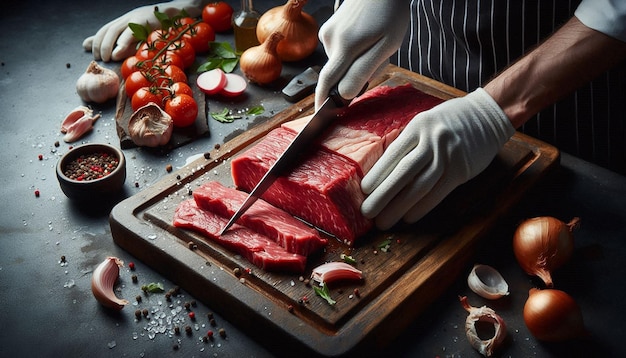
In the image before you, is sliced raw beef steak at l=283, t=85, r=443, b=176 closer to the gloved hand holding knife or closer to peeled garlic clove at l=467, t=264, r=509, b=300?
the gloved hand holding knife

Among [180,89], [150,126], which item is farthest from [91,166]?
[180,89]

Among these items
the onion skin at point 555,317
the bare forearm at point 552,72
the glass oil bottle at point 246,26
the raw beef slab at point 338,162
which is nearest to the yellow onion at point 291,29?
the glass oil bottle at point 246,26

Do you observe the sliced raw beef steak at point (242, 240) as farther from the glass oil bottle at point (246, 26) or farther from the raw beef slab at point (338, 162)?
the glass oil bottle at point (246, 26)

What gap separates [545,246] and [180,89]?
75.0 inches

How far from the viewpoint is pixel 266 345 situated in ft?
7.55

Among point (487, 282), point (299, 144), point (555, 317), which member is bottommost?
point (487, 282)

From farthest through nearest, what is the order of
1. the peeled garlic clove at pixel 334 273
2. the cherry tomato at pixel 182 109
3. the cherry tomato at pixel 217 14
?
the cherry tomato at pixel 217 14
the cherry tomato at pixel 182 109
the peeled garlic clove at pixel 334 273

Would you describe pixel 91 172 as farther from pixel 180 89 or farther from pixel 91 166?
pixel 180 89

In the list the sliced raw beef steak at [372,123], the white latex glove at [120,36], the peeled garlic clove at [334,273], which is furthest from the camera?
the white latex glove at [120,36]

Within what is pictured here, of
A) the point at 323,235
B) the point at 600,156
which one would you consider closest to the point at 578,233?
the point at 600,156

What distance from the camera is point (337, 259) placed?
2.48 metres

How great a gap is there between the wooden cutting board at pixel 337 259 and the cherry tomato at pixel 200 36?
117 centimetres

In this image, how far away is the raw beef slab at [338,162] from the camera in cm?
252

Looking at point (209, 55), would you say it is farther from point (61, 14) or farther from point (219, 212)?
point (219, 212)
